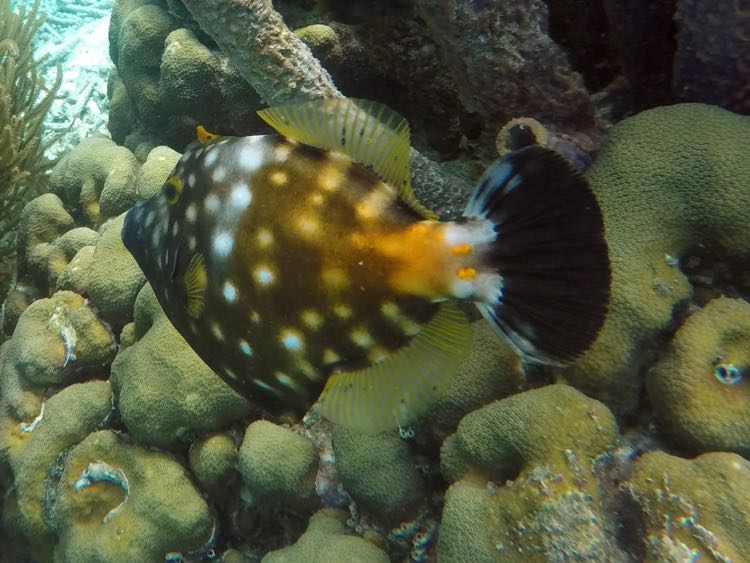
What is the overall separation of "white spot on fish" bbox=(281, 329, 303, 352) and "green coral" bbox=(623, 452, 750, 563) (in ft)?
4.32

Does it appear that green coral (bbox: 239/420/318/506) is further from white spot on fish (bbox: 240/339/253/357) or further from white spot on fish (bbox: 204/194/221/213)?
white spot on fish (bbox: 204/194/221/213)

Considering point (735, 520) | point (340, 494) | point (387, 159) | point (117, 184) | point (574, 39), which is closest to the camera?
point (387, 159)

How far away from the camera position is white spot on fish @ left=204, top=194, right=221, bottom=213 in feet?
4.88

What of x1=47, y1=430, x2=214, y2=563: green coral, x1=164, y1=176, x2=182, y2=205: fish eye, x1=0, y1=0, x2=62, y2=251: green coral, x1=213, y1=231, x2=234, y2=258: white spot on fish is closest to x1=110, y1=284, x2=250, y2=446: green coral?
x1=47, y1=430, x2=214, y2=563: green coral

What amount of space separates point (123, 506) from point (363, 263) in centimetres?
261

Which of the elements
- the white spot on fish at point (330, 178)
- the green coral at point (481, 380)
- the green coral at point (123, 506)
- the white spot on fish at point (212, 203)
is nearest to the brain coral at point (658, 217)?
the green coral at point (481, 380)

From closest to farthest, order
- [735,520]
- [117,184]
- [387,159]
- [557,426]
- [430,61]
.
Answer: [387,159], [735,520], [557,426], [430,61], [117,184]

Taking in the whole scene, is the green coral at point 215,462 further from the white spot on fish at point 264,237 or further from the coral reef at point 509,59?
the coral reef at point 509,59

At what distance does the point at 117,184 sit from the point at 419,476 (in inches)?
126

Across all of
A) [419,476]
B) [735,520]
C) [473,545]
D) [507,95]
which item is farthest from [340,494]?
[507,95]

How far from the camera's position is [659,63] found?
256cm

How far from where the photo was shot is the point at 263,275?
1.39m

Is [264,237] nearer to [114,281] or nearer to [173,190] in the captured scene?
[173,190]

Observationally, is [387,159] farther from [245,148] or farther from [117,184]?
[117,184]
